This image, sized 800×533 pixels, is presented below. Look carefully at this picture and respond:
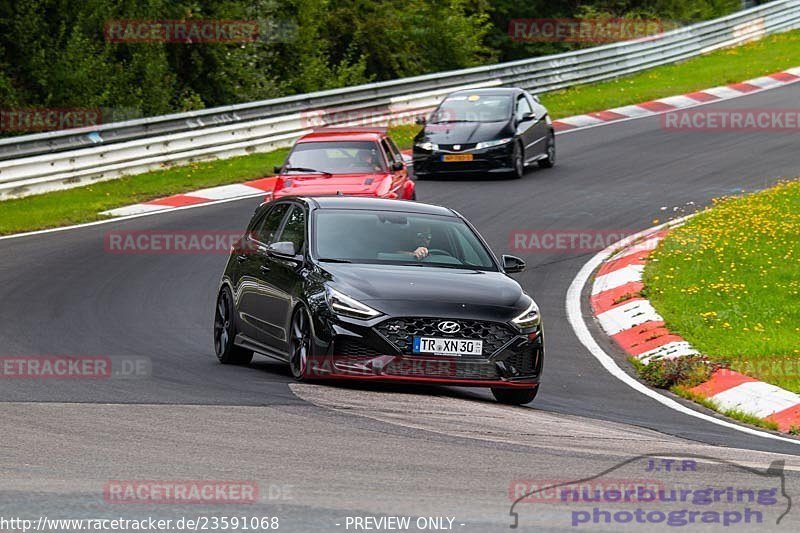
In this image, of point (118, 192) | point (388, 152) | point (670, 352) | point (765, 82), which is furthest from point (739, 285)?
point (765, 82)

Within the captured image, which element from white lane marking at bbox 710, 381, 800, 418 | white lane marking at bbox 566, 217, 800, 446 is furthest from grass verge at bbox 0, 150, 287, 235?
white lane marking at bbox 710, 381, 800, 418

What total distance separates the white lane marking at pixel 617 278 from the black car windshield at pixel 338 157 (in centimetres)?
402

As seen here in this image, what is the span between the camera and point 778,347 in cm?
1282

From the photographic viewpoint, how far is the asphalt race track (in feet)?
23.1

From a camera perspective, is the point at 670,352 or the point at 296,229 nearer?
the point at 296,229

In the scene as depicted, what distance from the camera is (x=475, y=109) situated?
1045 inches

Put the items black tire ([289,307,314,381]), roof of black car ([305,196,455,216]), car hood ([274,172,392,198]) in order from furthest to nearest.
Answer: car hood ([274,172,392,198])
roof of black car ([305,196,455,216])
black tire ([289,307,314,381])

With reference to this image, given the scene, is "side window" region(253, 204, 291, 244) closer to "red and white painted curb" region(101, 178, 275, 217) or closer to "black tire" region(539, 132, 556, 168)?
"red and white painted curb" region(101, 178, 275, 217)

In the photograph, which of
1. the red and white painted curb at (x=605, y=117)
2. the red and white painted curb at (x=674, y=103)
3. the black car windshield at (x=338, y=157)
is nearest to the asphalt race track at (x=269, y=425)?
the black car windshield at (x=338, y=157)

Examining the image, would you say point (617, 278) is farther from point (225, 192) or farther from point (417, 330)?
point (225, 192)

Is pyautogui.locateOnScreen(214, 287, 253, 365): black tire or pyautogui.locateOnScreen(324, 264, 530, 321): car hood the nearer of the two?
pyautogui.locateOnScreen(324, 264, 530, 321): car hood

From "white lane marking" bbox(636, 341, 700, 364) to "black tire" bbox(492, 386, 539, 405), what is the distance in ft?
8.17

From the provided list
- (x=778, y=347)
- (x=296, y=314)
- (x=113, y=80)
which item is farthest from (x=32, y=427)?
(x=113, y=80)

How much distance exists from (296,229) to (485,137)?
13.6 meters
